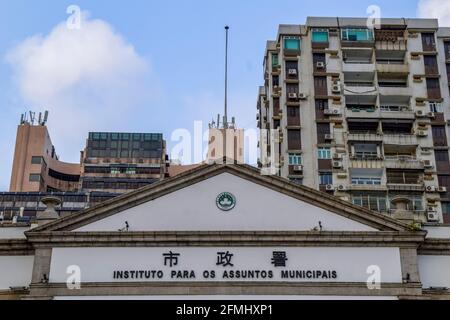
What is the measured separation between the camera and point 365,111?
1794 inches

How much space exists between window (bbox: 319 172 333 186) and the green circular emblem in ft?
70.0

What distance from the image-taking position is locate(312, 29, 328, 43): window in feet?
155

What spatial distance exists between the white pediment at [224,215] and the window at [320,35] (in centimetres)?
2693

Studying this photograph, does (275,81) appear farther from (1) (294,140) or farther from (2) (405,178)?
(2) (405,178)

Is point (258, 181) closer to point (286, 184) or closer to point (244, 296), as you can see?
point (286, 184)

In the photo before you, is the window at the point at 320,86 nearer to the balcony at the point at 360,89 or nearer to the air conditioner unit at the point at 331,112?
the air conditioner unit at the point at 331,112

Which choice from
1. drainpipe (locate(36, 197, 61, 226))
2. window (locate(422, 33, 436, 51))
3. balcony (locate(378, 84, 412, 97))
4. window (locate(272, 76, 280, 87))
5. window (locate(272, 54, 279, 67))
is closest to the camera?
drainpipe (locate(36, 197, 61, 226))

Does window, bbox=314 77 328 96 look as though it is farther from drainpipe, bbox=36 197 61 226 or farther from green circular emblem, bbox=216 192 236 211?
drainpipe, bbox=36 197 61 226

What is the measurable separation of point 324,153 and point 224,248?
23.6 meters

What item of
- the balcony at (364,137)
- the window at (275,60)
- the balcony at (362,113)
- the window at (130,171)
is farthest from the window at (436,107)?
the window at (130,171)

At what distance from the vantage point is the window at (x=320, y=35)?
47125mm

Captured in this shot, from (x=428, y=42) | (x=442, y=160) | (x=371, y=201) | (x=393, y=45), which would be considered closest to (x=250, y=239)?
(x=371, y=201)

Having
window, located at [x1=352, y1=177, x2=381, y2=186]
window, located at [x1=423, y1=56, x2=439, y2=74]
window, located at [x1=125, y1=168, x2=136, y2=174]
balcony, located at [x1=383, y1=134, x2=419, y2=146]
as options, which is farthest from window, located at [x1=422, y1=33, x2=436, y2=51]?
window, located at [x1=125, y1=168, x2=136, y2=174]
